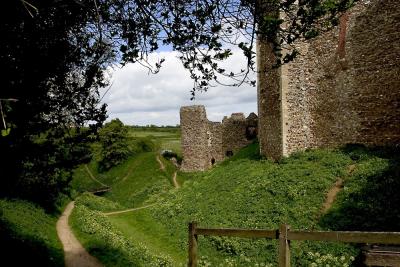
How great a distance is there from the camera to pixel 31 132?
7.37 meters

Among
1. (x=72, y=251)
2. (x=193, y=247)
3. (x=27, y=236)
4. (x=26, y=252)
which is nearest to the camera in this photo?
(x=193, y=247)

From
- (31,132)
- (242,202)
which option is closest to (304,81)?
(242,202)

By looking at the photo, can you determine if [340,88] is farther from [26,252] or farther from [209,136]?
[209,136]

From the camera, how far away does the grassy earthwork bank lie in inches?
455

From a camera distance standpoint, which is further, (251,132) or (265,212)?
(251,132)

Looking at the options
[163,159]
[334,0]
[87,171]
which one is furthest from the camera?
[87,171]

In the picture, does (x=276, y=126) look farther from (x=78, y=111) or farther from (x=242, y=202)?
(x=78, y=111)

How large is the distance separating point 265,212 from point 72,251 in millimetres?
6966

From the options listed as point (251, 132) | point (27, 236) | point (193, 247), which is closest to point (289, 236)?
point (193, 247)

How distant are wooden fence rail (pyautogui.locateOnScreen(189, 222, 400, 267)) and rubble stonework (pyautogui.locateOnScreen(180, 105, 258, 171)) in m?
25.6

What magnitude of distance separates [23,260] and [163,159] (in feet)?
99.7

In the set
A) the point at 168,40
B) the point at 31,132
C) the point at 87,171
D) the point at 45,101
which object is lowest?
the point at 87,171

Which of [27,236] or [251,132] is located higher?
[251,132]

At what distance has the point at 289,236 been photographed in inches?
229
